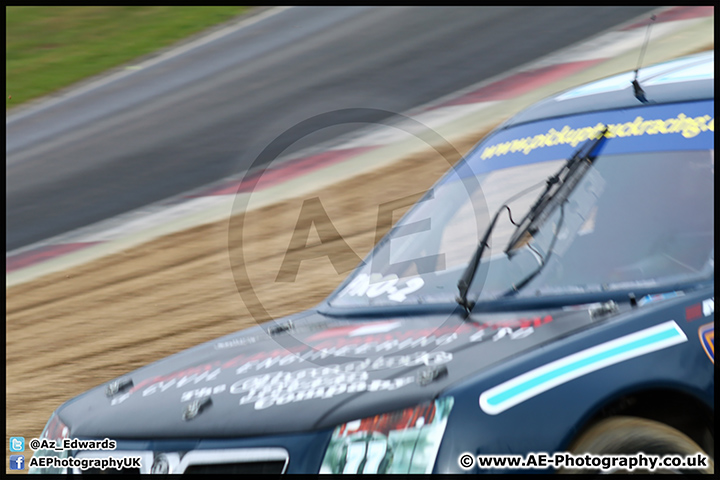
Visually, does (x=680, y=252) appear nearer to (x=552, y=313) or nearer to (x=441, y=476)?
Result: (x=552, y=313)

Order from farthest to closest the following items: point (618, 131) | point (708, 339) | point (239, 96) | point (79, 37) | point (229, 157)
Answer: point (79, 37)
point (239, 96)
point (229, 157)
point (618, 131)
point (708, 339)

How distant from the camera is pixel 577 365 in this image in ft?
7.91

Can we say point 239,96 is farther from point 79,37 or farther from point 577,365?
point 577,365

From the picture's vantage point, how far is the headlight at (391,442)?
229cm

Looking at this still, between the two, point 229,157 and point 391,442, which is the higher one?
point 391,442

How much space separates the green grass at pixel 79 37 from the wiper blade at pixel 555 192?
11.3 metres

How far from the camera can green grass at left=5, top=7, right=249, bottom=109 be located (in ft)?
43.4

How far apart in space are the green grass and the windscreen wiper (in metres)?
11.3

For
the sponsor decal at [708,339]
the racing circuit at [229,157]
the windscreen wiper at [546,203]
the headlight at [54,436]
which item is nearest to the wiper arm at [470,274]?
the windscreen wiper at [546,203]

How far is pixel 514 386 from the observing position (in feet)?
7.68

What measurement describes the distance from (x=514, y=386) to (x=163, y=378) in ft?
4.40

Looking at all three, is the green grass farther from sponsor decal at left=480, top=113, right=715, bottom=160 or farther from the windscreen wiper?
the windscreen wiper

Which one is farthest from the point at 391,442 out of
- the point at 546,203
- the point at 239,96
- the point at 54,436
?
the point at 239,96

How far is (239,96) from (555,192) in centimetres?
864
